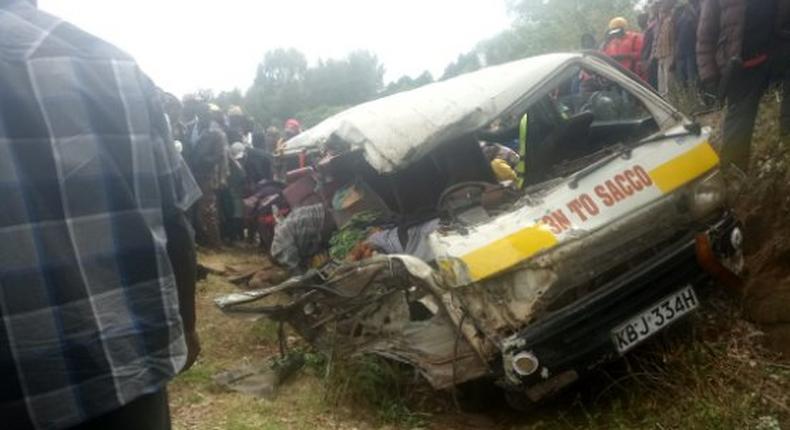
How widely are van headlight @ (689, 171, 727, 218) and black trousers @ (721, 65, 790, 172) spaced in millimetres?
1100

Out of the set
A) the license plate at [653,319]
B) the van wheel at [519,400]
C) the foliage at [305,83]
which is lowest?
the foliage at [305,83]

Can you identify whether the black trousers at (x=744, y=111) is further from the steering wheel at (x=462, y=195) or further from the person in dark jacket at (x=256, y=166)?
the person in dark jacket at (x=256, y=166)

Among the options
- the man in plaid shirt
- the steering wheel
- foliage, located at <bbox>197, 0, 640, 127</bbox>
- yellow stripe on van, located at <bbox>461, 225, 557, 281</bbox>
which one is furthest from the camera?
foliage, located at <bbox>197, 0, 640, 127</bbox>

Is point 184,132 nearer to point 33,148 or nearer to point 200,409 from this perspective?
point 200,409

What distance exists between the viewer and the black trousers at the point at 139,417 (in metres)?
1.34

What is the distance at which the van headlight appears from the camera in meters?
3.49

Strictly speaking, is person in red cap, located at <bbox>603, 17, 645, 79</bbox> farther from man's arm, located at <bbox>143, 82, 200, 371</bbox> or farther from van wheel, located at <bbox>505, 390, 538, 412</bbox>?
man's arm, located at <bbox>143, 82, 200, 371</bbox>

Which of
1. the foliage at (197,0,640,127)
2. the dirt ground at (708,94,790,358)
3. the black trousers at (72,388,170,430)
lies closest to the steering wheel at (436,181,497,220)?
the dirt ground at (708,94,790,358)

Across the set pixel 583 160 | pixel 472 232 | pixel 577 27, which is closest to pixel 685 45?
pixel 583 160

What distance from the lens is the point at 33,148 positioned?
1.20 meters

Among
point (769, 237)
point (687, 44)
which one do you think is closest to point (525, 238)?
point (769, 237)

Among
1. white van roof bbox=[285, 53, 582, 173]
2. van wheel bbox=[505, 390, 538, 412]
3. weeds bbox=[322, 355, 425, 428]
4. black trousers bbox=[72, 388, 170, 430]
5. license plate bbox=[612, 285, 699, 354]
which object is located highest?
white van roof bbox=[285, 53, 582, 173]

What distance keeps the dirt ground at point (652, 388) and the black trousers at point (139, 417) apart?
2.00 meters

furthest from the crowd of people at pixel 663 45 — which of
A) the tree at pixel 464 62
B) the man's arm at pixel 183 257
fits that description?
the tree at pixel 464 62
